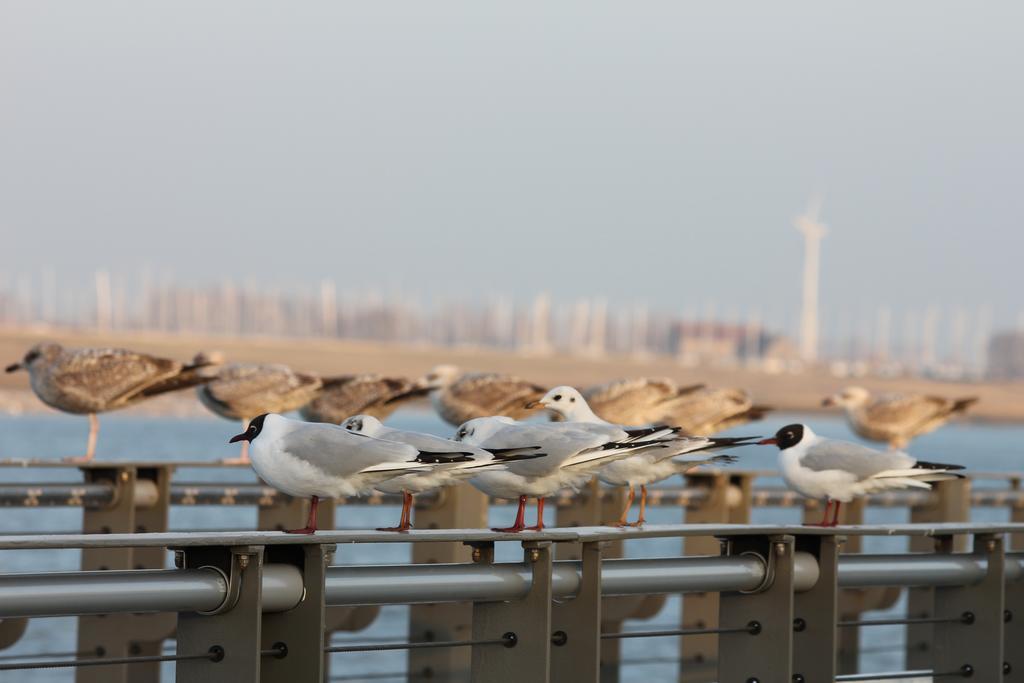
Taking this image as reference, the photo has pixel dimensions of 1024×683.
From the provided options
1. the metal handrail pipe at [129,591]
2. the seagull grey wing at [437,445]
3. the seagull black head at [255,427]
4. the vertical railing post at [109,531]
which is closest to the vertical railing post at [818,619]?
the seagull grey wing at [437,445]

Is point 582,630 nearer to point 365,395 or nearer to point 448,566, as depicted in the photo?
point 448,566

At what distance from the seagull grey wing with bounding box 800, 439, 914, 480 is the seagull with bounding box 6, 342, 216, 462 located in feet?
19.4

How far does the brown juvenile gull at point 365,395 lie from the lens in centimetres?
1248

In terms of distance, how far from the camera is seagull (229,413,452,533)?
483 cm

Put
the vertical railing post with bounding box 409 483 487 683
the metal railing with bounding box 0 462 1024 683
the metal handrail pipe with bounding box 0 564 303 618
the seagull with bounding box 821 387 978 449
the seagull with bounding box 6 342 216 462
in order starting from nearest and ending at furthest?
the metal handrail pipe with bounding box 0 564 303 618
the metal railing with bounding box 0 462 1024 683
the vertical railing post with bounding box 409 483 487 683
the seagull with bounding box 6 342 216 462
the seagull with bounding box 821 387 978 449

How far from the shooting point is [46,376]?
12055mm

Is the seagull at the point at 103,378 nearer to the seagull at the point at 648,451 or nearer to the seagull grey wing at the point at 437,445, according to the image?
the seagull at the point at 648,451

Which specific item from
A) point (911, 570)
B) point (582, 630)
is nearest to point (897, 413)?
point (911, 570)

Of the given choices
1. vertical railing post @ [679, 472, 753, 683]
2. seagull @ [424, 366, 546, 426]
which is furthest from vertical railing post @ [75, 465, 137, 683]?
vertical railing post @ [679, 472, 753, 683]

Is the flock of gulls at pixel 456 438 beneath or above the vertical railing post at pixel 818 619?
above

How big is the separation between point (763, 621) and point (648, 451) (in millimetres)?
832

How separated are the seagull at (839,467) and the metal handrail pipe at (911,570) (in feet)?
1.80

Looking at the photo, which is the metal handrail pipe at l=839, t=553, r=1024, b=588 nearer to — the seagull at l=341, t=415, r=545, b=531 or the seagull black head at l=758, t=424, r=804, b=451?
the seagull black head at l=758, t=424, r=804, b=451

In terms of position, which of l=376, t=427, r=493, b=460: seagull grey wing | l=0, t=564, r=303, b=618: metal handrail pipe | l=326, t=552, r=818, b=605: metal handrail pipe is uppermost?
l=376, t=427, r=493, b=460: seagull grey wing
